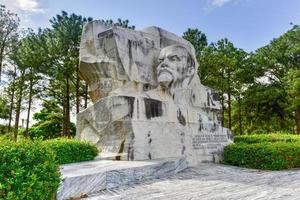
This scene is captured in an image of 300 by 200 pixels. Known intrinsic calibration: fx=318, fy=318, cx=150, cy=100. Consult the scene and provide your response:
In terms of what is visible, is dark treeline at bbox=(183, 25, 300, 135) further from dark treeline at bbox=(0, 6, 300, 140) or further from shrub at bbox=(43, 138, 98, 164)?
shrub at bbox=(43, 138, 98, 164)

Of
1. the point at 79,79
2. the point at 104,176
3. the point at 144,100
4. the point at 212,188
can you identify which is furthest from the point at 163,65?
the point at 79,79

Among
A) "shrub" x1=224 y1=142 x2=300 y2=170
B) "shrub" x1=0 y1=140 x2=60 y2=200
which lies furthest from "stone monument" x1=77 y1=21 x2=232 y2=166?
"shrub" x1=0 y1=140 x2=60 y2=200

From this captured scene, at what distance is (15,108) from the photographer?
2170 centimetres

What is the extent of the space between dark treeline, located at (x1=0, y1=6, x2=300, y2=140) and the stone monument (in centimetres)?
695

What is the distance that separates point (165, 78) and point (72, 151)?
324 centimetres

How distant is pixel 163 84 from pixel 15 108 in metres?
16.3

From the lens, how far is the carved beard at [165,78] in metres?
8.52

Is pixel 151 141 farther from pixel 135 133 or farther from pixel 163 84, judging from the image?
pixel 163 84

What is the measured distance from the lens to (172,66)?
8.68m

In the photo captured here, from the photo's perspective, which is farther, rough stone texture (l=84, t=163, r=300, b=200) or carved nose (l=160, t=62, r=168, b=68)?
carved nose (l=160, t=62, r=168, b=68)

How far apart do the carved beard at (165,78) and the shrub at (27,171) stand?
520cm

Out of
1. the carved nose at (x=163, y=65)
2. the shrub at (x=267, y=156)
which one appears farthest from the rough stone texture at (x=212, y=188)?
the carved nose at (x=163, y=65)

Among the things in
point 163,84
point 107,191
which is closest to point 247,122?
point 163,84

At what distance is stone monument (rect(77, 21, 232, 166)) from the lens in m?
7.29
